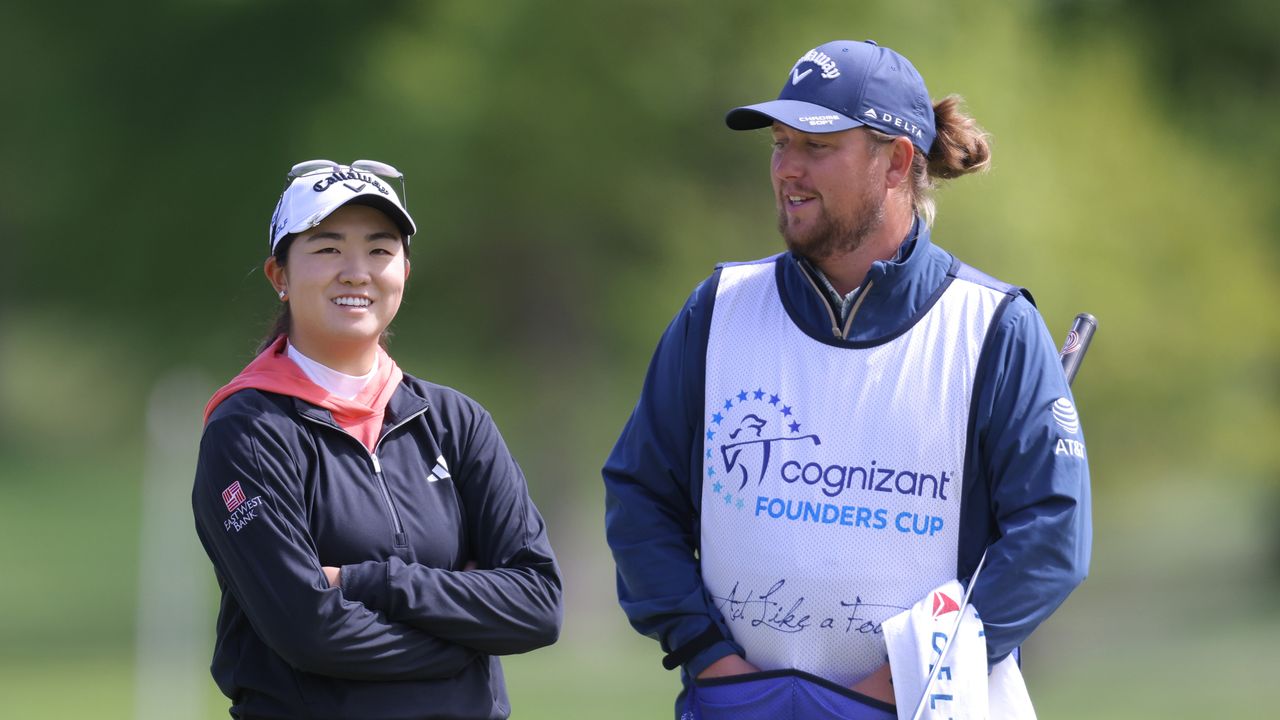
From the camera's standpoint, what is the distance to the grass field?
1486 centimetres

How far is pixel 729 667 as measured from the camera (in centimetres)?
395

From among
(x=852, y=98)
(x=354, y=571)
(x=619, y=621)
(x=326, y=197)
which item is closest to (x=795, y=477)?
(x=852, y=98)

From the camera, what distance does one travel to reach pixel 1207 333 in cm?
1736

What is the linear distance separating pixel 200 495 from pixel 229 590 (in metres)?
0.21

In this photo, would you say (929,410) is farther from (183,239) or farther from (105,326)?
(105,326)

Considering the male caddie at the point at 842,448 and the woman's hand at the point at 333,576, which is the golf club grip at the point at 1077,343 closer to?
the male caddie at the point at 842,448

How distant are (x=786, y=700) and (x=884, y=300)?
910mm

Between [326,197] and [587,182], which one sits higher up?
[587,182]

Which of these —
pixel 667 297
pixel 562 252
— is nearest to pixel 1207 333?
pixel 667 297

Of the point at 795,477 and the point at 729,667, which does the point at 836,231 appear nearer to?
the point at 795,477

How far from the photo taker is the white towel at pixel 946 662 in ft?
12.2

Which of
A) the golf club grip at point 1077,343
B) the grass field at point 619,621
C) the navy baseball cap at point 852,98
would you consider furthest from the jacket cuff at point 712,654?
the grass field at point 619,621

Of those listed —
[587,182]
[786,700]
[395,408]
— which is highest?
[587,182]

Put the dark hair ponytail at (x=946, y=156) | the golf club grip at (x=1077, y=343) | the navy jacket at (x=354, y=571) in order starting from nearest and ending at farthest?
the navy jacket at (x=354, y=571) < the dark hair ponytail at (x=946, y=156) < the golf club grip at (x=1077, y=343)
